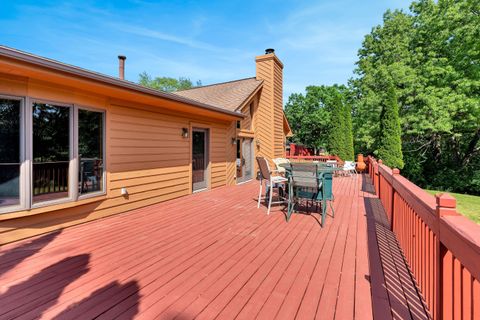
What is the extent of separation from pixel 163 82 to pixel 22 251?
41730 mm

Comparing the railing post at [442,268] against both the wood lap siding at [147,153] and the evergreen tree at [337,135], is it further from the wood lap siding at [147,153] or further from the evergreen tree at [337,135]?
the evergreen tree at [337,135]

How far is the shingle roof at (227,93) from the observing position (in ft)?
29.3

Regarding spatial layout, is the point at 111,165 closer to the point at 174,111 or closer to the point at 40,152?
the point at 40,152

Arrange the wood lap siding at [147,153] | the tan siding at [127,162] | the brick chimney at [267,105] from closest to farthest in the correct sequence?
the tan siding at [127,162], the wood lap siding at [147,153], the brick chimney at [267,105]

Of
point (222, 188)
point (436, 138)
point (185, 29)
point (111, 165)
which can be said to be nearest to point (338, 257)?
point (111, 165)

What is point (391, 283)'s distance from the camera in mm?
2379

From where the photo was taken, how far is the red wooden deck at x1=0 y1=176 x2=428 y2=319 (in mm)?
1986

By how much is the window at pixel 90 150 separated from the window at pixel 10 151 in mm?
829

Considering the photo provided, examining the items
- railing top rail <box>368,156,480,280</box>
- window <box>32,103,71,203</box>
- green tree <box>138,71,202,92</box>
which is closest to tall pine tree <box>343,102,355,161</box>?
railing top rail <box>368,156,480,280</box>

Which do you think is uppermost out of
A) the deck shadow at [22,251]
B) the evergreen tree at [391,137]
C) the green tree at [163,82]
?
the green tree at [163,82]

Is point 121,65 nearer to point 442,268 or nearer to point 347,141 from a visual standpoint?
point 442,268

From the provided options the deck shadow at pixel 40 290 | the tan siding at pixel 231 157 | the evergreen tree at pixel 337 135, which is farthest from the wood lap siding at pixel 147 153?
the evergreen tree at pixel 337 135

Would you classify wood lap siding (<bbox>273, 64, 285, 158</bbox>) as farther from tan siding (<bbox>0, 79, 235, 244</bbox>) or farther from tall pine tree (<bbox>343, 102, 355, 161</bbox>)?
tan siding (<bbox>0, 79, 235, 244</bbox>)

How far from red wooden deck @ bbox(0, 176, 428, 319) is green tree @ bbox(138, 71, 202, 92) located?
1528 inches
